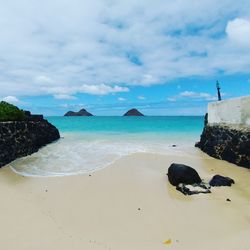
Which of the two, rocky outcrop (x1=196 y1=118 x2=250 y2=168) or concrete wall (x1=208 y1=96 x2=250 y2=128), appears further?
concrete wall (x1=208 y1=96 x2=250 y2=128)

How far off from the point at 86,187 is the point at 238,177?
5677 mm

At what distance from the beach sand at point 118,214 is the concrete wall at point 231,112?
3.28m

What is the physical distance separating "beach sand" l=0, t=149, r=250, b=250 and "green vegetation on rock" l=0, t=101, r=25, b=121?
18.8 feet

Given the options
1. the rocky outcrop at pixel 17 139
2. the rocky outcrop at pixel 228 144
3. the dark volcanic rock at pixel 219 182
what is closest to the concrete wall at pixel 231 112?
the rocky outcrop at pixel 228 144

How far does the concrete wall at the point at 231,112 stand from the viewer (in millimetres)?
12289

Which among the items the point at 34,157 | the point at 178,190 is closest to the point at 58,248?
the point at 178,190

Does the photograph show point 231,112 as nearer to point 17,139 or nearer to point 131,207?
point 131,207

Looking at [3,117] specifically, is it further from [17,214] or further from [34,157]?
[17,214]

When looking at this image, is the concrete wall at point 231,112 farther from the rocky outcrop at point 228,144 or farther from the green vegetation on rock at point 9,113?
the green vegetation on rock at point 9,113

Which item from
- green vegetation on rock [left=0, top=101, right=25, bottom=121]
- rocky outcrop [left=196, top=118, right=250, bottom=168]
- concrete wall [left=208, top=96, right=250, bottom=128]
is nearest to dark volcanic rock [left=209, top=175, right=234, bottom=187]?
rocky outcrop [left=196, top=118, right=250, bottom=168]

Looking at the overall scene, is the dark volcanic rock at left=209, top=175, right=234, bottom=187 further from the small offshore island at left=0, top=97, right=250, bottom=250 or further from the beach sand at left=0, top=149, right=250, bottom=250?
the beach sand at left=0, top=149, right=250, bottom=250

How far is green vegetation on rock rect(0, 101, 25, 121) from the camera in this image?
589 inches

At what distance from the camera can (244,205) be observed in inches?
278

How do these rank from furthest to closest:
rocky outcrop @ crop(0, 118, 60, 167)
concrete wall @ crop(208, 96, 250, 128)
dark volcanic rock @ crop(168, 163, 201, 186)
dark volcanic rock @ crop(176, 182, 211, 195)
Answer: rocky outcrop @ crop(0, 118, 60, 167) < concrete wall @ crop(208, 96, 250, 128) < dark volcanic rock @ crop(168, 163, 201, 186) < dark volcanic rock @ crop(176, 182, 211, 195)
